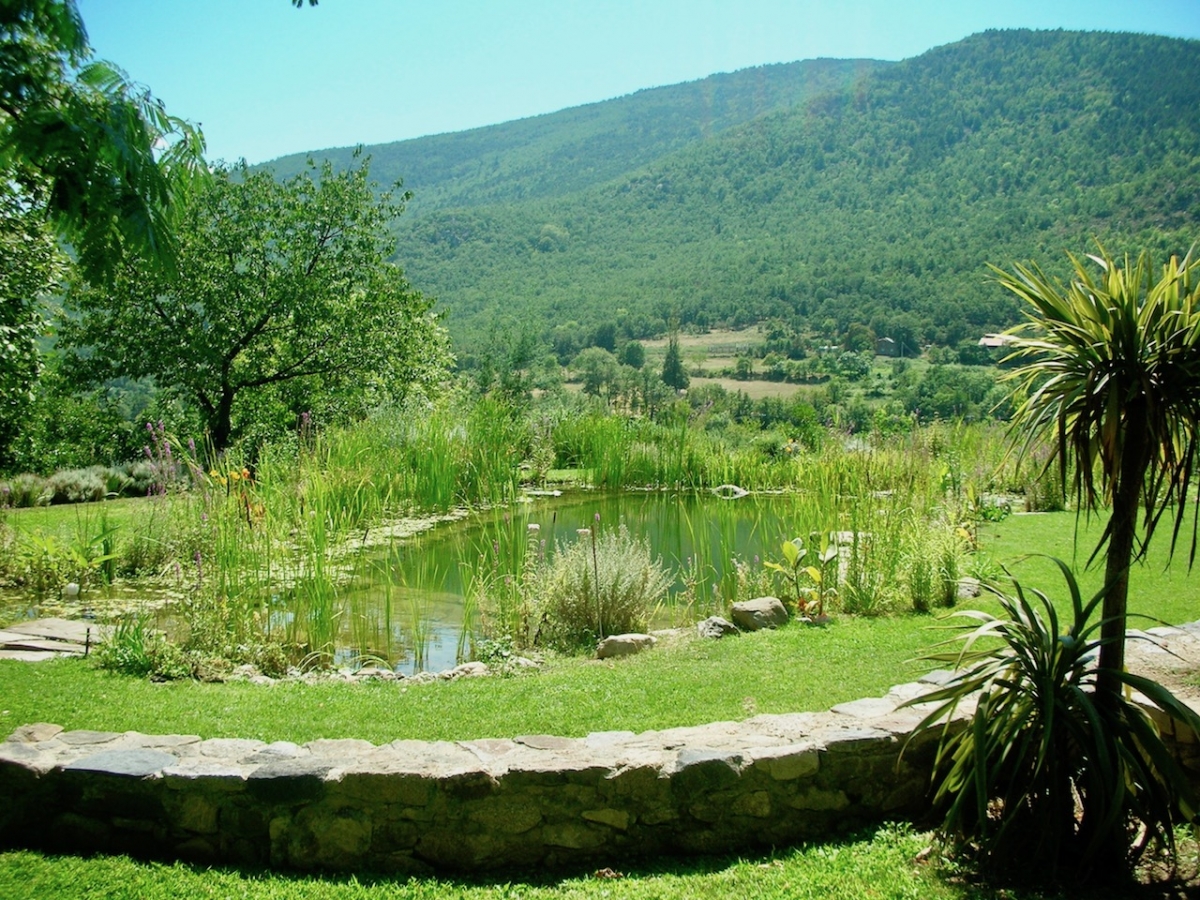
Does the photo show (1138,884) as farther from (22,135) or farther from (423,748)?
(22,135)

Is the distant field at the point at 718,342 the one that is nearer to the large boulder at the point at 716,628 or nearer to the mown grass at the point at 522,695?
the large boulder at the point at 716,628

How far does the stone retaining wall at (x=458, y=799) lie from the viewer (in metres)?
3.03

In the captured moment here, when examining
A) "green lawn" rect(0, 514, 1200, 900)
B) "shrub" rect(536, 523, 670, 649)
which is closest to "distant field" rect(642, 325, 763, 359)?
"shrub" rect(536, 523, 670, 649)

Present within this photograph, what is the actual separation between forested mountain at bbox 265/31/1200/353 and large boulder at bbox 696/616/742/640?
604 inches

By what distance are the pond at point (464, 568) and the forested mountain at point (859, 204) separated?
36.9 feet

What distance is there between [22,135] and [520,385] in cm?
1684

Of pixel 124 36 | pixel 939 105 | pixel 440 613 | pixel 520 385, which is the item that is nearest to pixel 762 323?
pixel 520 385

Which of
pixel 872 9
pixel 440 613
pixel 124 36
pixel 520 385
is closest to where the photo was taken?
pixel 124 36

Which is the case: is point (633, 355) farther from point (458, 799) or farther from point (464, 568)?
point (458, 799)

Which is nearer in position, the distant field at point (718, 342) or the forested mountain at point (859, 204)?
the forested mountain at point (859, 204)

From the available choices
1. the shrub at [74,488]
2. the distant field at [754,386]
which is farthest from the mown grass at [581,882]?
the distant field at [754,386]

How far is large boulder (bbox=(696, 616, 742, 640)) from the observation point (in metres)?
5.74

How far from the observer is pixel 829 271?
39750mm

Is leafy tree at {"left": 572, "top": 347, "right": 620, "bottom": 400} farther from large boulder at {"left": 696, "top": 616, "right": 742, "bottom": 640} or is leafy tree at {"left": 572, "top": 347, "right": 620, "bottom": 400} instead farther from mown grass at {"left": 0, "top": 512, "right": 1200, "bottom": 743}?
mown grass at {"left": 0, "top": 512, "right": 1200, "bottom": 743}
